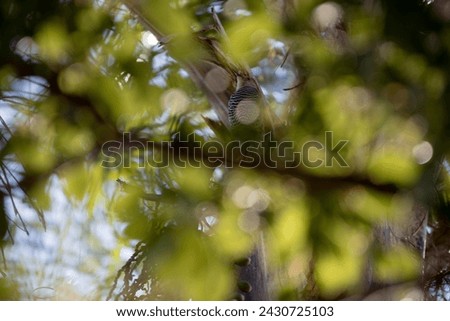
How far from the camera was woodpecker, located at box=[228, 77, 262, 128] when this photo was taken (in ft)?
3.02

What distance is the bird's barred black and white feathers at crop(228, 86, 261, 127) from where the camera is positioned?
3.03 ft

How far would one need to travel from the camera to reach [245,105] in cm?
98

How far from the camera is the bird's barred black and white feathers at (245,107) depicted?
3.03 ft

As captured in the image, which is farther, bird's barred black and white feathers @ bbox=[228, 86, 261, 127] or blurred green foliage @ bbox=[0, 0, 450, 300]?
bird's barred black and white feathers @ bbox=[228, 86, 261, 127]

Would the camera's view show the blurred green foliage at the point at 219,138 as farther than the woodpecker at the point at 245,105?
No

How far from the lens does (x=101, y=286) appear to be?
1.07 meters

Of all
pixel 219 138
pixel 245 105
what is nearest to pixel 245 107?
pixel 245 105

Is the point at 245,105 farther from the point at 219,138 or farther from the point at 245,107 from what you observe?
the point at 219,138

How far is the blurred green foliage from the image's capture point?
743mm

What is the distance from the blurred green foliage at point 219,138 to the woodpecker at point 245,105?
0.20ft

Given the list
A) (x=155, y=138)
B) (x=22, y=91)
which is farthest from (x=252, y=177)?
(x=22, y=91)
